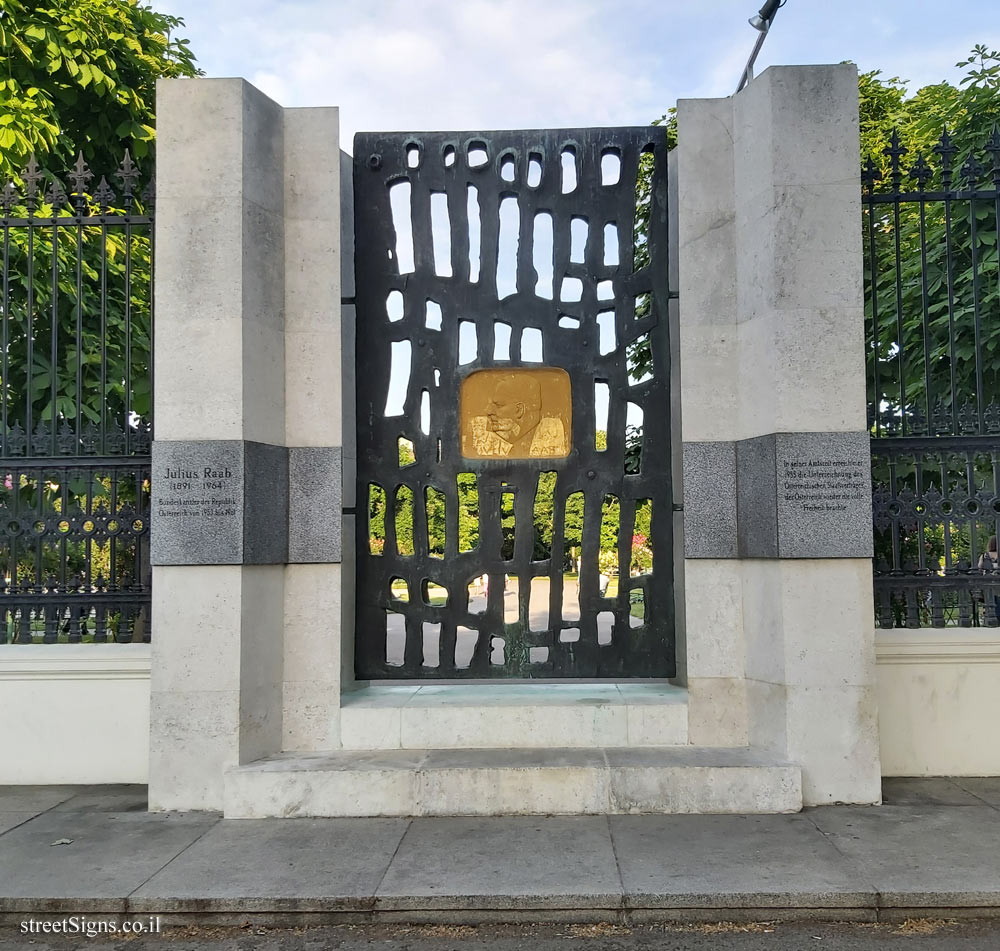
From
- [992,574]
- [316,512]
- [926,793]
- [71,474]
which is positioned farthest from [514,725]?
[71,474]

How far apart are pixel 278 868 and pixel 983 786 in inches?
196

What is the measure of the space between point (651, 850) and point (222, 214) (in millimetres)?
5200

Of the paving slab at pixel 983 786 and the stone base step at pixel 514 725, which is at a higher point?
the stone base step at pixel 514 725

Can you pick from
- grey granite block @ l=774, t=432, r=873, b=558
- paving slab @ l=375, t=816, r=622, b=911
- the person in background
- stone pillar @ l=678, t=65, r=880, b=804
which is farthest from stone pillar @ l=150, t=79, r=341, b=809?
the person in background

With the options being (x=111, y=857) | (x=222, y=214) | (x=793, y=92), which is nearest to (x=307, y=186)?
(x=222, y=214)

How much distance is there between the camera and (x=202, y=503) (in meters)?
5.99

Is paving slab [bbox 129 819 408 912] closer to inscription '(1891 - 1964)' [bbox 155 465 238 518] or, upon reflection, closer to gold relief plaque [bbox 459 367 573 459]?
inscription '(1891 - 1964)' [bbox 155 465 238 518]

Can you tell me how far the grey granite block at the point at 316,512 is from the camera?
6434 millimetres

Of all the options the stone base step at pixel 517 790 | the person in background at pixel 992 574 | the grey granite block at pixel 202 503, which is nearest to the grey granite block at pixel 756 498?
the stone base step at pixel 517 790

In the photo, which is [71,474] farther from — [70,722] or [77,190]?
[77,190]

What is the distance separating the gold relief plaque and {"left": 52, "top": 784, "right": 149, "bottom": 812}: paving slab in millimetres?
3609

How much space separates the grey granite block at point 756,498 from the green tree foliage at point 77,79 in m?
7.46

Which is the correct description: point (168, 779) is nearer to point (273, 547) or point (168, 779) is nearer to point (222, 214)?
point (273, 547)

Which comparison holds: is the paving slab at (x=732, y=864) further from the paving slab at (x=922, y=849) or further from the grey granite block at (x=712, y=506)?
the grey granite block at (x=712, y=506)
